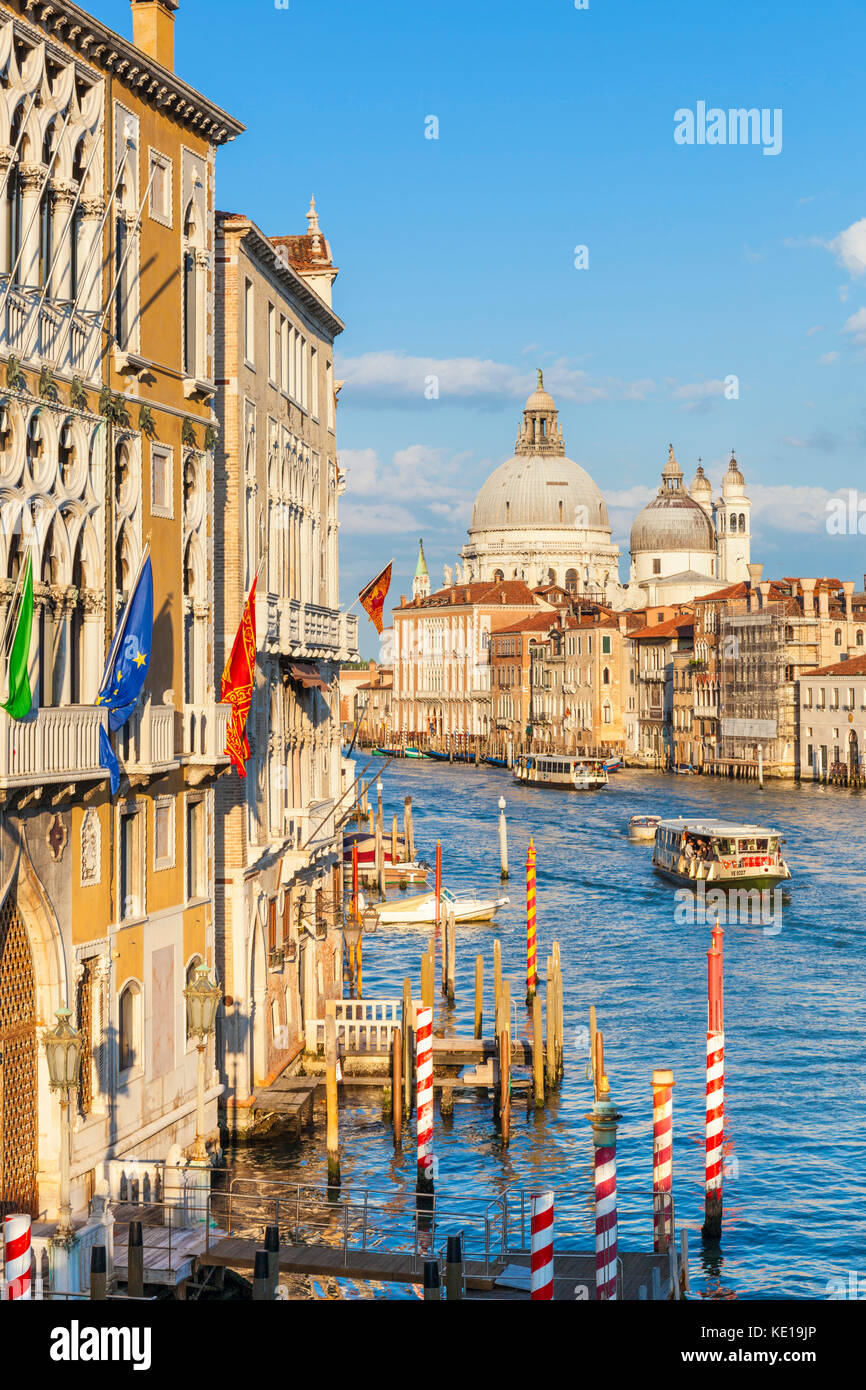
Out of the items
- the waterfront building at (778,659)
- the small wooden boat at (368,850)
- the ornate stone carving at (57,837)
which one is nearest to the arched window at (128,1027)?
the ornate stone carving at (57,837)

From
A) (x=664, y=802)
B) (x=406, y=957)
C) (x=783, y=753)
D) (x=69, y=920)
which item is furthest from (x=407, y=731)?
(x=69, y=920)

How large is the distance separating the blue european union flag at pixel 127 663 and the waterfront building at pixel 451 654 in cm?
11583

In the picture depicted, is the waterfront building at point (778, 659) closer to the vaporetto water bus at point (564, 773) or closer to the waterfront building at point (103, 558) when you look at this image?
the vaporetto water bus at point (564, 773)

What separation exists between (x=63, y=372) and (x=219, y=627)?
6.14m

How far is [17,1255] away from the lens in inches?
436

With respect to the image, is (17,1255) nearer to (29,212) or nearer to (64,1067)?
(64,1067)

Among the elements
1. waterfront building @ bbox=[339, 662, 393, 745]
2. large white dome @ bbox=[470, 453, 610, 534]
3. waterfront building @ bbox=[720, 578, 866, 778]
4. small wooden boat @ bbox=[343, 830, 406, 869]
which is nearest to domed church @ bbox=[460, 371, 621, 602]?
large white dome @ bbox=[470, 453, 610, 534]

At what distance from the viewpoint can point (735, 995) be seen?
3209cm

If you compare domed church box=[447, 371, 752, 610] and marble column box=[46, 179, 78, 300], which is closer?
marble column box=[46, 179, 78, 300]

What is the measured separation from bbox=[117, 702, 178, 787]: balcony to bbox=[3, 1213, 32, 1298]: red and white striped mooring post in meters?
4.65

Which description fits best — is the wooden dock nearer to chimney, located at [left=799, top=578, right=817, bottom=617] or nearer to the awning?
the awning

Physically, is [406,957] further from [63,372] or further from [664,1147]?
[63,372]

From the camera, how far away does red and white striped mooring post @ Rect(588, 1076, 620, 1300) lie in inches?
539

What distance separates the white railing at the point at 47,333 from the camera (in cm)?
1298
